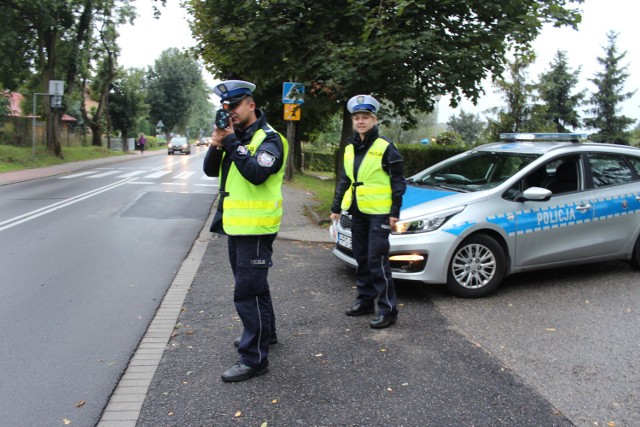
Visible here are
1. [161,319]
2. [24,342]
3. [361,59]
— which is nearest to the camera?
[24,342]

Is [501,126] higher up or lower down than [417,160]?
higher up

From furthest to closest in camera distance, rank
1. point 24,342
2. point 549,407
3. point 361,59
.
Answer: point 361,59
point 24,342
point 549,407

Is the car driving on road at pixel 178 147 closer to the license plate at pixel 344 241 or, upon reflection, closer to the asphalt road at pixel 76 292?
the asphalt road at pixel 76 292

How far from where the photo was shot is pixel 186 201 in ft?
44.9

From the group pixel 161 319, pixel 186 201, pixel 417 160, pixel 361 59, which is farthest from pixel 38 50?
pixel 161 319

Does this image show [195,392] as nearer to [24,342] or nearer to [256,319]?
[256,319]

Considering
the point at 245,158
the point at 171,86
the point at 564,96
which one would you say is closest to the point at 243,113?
the point at 245,158

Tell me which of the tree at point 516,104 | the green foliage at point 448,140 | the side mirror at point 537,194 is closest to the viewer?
the side mirror at point 537,194

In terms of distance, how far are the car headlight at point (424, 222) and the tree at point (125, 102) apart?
155 feet

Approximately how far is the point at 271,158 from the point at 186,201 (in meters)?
10.8

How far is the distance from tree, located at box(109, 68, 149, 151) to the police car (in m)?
46.7

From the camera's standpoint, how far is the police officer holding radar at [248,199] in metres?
3.37

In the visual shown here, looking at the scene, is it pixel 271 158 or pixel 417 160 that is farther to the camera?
pixel 417 160

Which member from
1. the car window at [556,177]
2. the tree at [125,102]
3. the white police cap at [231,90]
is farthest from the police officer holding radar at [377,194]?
the tree at [125,102]
